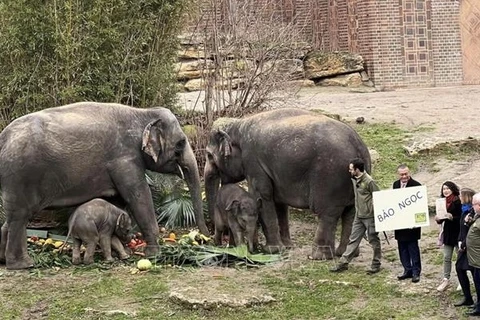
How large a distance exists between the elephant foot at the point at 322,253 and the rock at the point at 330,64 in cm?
1723

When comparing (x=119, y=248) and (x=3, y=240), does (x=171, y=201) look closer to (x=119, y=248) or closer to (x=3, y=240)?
(x=119, y=248)

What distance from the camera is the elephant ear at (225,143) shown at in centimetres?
1163

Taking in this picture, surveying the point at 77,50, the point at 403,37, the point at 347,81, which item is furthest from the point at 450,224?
the point at 403,37

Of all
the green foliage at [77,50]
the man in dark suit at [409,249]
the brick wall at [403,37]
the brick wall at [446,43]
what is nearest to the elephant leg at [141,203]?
the man in dark suit at [409,249]

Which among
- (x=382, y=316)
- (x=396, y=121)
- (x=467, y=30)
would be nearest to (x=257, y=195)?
(x=382, y=316)

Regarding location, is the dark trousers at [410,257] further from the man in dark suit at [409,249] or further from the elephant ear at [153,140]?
the elephant ear at [153,140]

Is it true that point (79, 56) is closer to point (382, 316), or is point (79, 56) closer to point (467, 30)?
point (382, 316)

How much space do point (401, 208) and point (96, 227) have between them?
3.54 meters

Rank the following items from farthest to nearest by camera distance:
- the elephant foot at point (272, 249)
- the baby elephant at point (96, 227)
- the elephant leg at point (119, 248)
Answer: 1. the elephant foot at point (272, 249)
2. the elephant leg at point (119, 248)
3. the baby elephant at point (96, 227)

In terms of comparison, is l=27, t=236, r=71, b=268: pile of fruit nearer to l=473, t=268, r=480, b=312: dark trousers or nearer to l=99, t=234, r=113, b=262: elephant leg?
l=99, t=234, r=113, b=262: elephant leg

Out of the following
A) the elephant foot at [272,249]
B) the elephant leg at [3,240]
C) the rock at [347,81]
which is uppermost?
the rock at [347,81]

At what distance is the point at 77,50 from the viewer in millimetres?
13891

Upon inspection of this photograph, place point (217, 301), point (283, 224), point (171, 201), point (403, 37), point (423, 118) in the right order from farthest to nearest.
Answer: point (403, 37), point (423, 118), point (171, 201), point (283, 224), point (217, 301)

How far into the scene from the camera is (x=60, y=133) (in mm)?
10672
